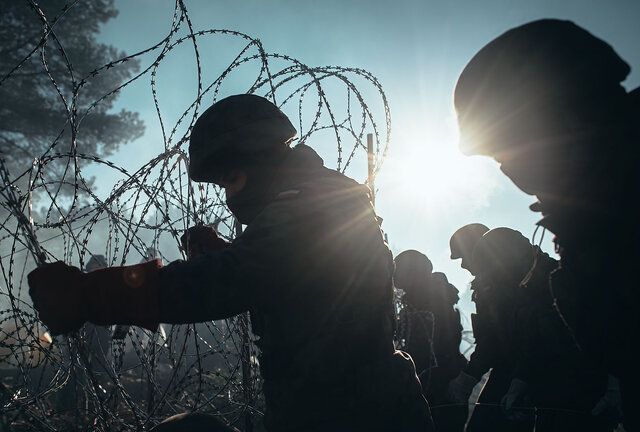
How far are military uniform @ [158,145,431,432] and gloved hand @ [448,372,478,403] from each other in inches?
150

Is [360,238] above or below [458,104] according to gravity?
below

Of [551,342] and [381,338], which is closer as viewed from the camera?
[381,338]

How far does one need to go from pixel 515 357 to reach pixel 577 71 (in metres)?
3.46

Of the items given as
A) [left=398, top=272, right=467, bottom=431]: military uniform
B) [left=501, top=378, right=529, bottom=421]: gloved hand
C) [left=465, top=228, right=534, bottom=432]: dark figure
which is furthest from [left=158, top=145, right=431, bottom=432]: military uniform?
[left=398, top=272, right=467, bottom=431]: military uniform

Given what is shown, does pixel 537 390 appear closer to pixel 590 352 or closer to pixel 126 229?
pixel 590 352

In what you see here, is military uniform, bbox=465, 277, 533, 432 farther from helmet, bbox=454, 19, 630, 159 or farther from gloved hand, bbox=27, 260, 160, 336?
gloved hand, bbox=27, 260, 160, 336

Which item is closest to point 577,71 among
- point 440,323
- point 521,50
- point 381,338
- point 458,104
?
point 521,50

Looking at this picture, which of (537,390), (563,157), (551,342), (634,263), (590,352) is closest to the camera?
(634,263)

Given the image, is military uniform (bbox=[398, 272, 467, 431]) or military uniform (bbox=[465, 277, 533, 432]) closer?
military uniform (bbox=[465, 277, 533, 432])

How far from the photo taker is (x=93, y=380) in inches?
61.5

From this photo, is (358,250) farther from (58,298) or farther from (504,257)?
(504,257)

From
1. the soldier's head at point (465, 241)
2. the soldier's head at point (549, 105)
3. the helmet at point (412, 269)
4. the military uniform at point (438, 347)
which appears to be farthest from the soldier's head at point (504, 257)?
the soldier's head at point (549, 105)

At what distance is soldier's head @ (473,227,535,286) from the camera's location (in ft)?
13.2

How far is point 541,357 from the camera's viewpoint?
3.19 m
